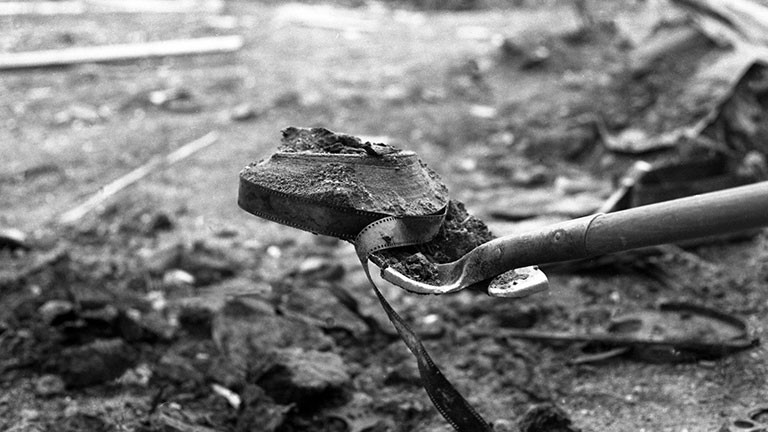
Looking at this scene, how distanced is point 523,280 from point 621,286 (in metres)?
1.83

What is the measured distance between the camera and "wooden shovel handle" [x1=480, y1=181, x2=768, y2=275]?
2.30 m

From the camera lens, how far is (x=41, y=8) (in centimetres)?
1080

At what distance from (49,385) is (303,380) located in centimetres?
107

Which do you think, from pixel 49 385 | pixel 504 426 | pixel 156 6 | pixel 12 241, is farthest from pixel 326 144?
pixel 156 6

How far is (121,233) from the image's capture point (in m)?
5.37

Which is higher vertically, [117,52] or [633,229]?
[633,229]

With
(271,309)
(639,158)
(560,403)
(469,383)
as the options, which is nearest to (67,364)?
(271,309)

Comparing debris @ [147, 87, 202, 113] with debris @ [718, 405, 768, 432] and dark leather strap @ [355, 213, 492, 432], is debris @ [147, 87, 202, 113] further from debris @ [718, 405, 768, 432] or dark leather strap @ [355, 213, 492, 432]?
debris @ [718, 405, 768, 432]

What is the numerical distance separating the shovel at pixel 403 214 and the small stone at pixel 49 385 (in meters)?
1.26

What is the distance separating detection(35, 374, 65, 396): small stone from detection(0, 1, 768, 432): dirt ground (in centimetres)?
1

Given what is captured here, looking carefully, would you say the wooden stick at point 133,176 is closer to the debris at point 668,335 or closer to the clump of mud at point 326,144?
the clump of mud at point 326,144

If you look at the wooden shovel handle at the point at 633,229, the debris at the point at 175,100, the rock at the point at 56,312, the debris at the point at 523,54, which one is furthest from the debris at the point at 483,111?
the wooden shovel handle at the point at 633,229

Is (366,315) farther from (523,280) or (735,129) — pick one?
(735,129)

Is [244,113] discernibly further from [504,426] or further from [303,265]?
[504,426]
